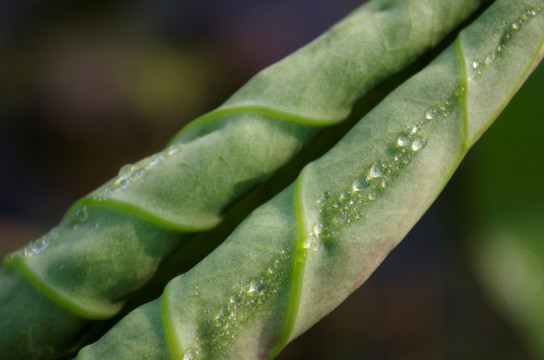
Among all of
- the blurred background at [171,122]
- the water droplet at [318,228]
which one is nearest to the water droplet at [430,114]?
the water droplet at [318,228]

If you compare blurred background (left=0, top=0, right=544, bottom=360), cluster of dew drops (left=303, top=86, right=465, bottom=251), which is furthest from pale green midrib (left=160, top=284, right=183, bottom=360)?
blurred background (left=0, top=0, right=544, bottom=360)

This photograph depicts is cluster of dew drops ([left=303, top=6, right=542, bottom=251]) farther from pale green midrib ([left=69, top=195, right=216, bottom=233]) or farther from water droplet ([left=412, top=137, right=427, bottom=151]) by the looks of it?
pale green midrib ([left=69, top=195, right=216, bottom=233])

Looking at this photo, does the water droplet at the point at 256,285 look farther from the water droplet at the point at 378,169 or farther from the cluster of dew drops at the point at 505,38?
the cluster of dew drops at the point at 505,38

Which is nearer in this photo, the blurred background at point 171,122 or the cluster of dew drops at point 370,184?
the cluster of dew drops at point 370,184

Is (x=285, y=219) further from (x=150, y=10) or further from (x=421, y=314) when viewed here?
(x=150, y=10)

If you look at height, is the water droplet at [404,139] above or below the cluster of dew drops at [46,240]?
below

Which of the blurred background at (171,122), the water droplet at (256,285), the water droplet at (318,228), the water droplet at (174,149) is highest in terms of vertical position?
the water droplet at (174,149)

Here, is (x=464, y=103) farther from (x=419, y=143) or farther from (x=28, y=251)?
(x=28, y=251)
